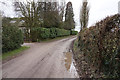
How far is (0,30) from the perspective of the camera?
623 cm

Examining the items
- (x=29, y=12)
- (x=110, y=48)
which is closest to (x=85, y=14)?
(x=29, y=12)

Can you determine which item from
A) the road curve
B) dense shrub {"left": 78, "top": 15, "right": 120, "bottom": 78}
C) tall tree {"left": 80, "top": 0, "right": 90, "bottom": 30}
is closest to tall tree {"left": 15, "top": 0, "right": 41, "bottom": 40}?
tall tree {"left": 80, "top": 0, "right": 90, "bottom": 30}

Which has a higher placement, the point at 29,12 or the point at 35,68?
the point at 29,12

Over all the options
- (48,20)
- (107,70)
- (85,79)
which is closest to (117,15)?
(107,70)

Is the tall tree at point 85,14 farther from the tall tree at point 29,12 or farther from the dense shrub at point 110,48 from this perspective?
the dense shrub at point 110,48

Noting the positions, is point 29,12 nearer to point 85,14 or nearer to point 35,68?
point 85,14

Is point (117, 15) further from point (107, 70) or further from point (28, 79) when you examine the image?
point (28, 79)

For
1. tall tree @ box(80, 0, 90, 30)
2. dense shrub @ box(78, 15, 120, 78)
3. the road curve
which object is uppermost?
tall tree @ box(80, 0, 90, 30)

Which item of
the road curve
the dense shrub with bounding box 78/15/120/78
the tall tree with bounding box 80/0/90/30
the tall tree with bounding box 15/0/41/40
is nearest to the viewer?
the dense shrub with bounding box 78/15/120/78

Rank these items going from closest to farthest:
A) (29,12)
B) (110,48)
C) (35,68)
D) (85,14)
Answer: (110,48) → (35,68) → (29,12) → (85,14)

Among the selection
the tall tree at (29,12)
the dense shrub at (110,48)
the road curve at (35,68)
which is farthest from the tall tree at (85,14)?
the dense shrub at (110,48)

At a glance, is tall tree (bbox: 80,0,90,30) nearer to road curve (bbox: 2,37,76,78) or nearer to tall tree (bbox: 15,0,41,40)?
tall tree (bbox: 15,0,41,40)

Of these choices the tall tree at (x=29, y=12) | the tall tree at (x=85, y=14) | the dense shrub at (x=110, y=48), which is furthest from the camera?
→ the tall tree at (x=85, y=14)

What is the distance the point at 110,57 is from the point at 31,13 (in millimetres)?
15710
